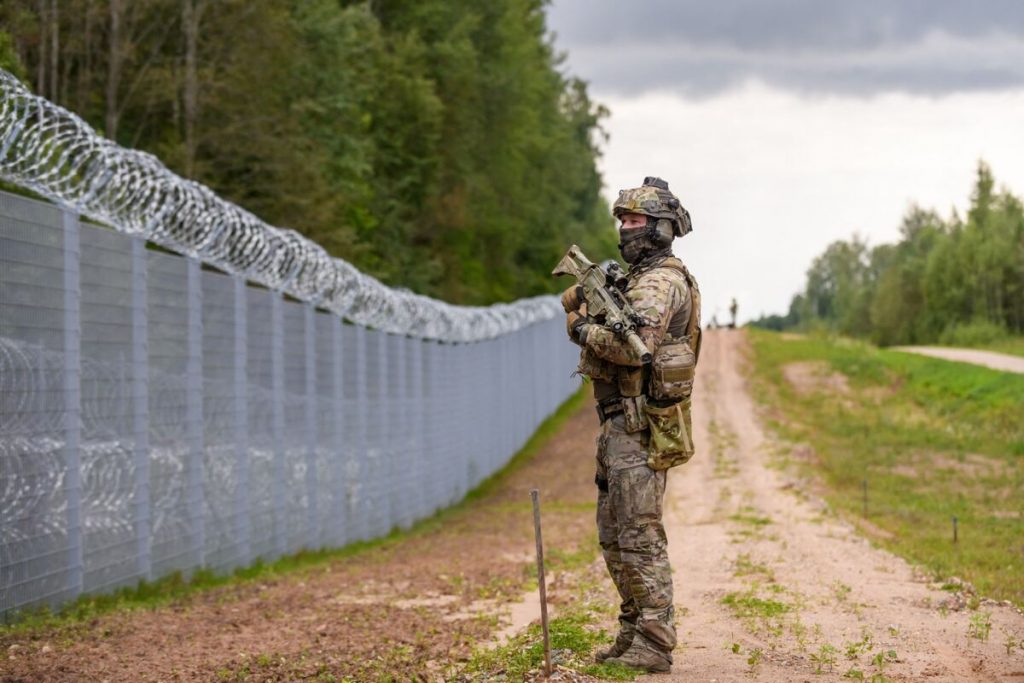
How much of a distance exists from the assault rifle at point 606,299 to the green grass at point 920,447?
177 inches

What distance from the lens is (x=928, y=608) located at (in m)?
9.38

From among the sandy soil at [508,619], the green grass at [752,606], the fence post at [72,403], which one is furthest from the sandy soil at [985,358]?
the fence post at [72,403]

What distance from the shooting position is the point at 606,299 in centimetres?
691

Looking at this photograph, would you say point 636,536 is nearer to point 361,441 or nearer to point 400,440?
point 361,441

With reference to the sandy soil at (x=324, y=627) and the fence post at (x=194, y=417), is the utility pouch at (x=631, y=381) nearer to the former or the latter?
the sandy soil at (x=324, y=627)

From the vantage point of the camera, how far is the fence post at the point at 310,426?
15.1 metres

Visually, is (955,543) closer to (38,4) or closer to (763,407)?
(38,4)

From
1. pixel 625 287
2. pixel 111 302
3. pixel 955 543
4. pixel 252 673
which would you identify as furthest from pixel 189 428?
pixel 955 543

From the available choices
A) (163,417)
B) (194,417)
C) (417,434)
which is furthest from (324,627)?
(417,434)

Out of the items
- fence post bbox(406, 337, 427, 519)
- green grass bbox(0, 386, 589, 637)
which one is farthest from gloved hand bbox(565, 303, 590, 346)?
fence post bbox(406, 337, 427, 519)

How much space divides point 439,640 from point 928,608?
325 cm

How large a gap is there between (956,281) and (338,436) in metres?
77.6

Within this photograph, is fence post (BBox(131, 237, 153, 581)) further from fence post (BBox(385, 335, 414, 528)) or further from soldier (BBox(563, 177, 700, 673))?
fence post (BBox(385, 335, 414, 528))

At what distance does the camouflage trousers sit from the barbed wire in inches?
162
